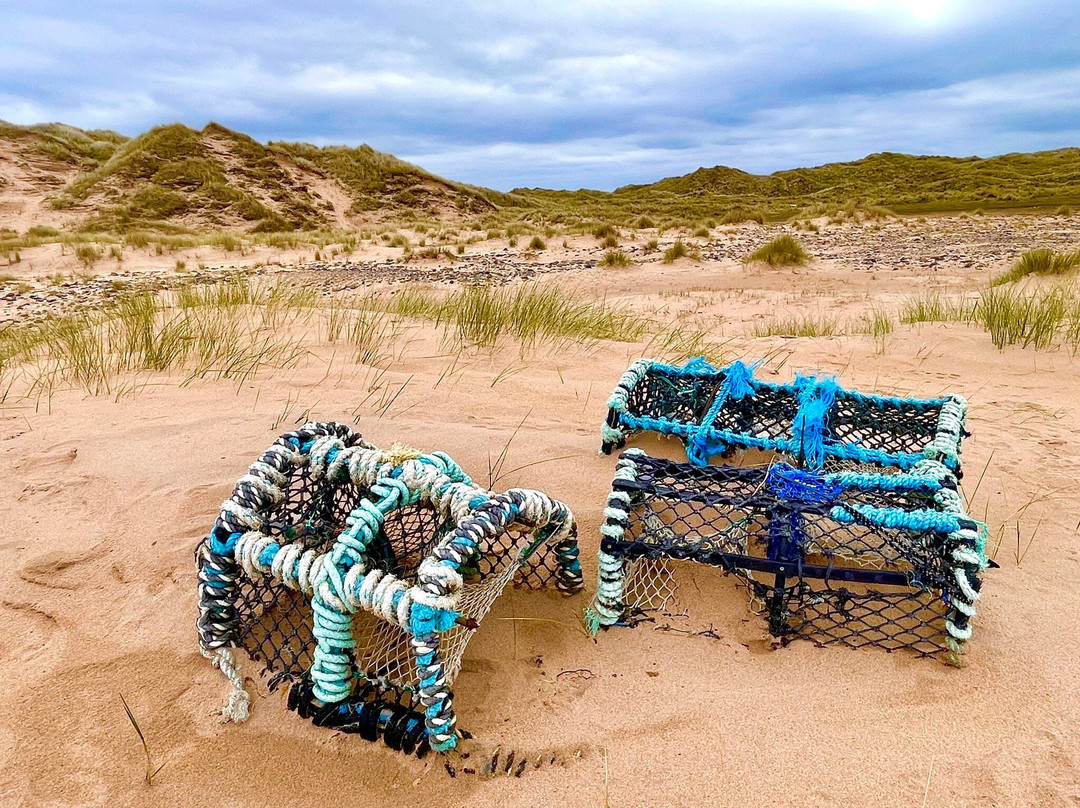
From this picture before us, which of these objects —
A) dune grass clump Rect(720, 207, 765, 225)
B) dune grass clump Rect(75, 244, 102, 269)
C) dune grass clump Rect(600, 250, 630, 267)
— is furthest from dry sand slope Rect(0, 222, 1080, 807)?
dune grass clump Rect(720, 207, 765, 225)

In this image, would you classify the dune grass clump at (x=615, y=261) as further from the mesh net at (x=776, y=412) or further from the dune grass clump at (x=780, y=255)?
the mesh net at (x=776, y=412)

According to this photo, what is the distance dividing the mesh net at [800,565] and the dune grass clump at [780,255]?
379 inches

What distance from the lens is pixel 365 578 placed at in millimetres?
1421

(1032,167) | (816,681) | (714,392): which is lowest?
(816,681)

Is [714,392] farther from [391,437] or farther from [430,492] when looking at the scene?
[430,492]

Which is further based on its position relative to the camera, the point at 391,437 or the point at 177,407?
the point at 177,407

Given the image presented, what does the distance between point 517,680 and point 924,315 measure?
5668 millimetres

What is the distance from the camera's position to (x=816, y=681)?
1.62 metres

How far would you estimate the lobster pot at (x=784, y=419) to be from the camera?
8.25ft

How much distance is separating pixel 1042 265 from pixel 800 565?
26.9 ft

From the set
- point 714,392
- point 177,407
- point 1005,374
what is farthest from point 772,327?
point 177,407

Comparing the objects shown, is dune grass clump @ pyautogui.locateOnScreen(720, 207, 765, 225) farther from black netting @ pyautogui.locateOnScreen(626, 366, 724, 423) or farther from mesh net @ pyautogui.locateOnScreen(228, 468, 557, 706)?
mesh net @ pyautogui.locateOnScreen(228, 468, 557, 706)

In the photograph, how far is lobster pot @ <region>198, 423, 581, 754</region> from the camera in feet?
4.65

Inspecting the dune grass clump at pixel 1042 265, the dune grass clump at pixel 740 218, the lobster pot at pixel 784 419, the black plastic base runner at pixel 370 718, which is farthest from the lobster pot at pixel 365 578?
the dune grass clump at pixel 740 218
